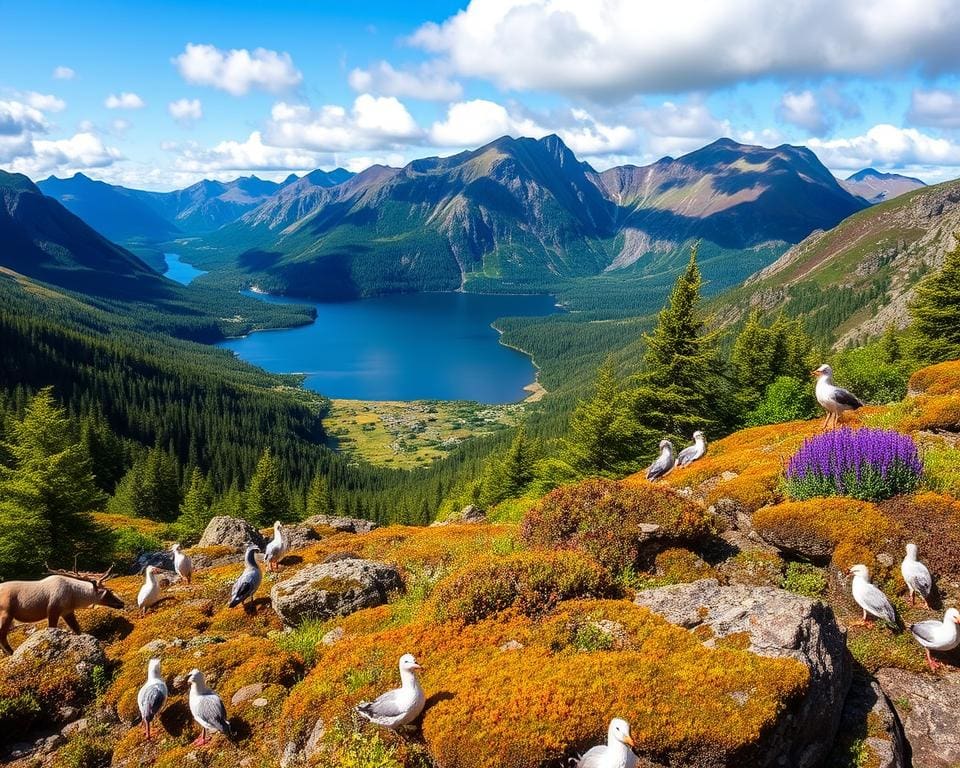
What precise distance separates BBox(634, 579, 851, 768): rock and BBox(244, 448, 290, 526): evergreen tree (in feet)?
195

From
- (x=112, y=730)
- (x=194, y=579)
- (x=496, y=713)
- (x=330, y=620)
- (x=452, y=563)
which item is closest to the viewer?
(x=496, y=713)

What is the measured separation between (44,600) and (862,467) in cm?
1997

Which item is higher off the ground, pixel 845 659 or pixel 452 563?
pixel 845 659

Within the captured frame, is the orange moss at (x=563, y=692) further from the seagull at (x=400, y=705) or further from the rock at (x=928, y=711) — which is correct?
the rock at (x=928, y=711)

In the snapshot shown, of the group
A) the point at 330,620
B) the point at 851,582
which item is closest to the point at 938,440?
the point at 851,582

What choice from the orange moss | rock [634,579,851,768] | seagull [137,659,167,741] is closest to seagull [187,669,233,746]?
seagull [137,659,167,741]

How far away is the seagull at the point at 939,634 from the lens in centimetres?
838

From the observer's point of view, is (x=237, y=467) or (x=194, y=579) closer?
(x=194, y=579)

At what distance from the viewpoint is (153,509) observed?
244ft

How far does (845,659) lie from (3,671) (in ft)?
49.3

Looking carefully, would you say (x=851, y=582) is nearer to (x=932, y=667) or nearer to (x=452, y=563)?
(x=932, y=667)

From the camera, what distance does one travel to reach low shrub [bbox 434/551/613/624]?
9922 mm

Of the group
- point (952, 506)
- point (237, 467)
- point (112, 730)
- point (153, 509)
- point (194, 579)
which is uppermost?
point (952, 506)

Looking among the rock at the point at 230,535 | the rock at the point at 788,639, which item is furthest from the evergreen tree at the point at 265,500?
the rock at the point at 788,639
